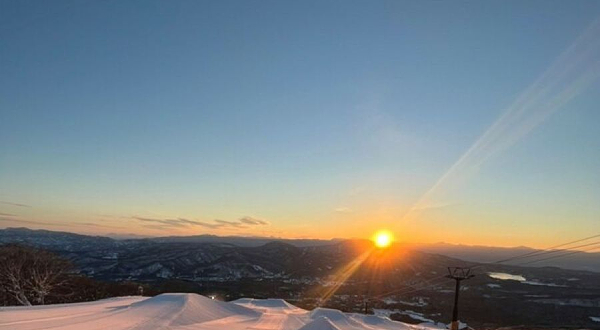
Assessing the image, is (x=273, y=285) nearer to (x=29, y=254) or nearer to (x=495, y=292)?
(x=495, y=292)

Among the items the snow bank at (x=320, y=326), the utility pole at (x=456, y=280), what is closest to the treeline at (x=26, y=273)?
the snow bank at (x=320, y=326)

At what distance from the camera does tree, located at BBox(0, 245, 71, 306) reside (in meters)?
41.5

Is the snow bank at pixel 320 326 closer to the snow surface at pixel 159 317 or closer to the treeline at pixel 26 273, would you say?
the snow surface at pixel 159 317

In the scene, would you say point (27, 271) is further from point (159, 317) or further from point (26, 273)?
point (159, 317)

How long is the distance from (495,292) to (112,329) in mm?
146511

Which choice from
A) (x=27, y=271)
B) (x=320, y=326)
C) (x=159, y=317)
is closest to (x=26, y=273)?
(x=27, y=271)

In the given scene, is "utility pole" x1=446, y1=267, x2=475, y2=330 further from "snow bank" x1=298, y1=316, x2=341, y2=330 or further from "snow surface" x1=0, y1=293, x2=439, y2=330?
"snow bank" x1=298, y1=316, x2=341, y2=330

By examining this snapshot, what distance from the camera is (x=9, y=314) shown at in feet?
64.7

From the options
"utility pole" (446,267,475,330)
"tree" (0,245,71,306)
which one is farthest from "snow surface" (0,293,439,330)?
"tree" (0,245,71,306)

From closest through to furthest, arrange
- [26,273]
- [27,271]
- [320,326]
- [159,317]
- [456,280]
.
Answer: [159,317]
[320,326]
[456,280]
[27,271]
[26,273]

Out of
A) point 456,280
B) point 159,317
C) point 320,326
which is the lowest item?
point 320,326

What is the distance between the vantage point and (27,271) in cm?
4412

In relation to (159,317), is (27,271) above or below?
below

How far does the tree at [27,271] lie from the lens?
136ft
